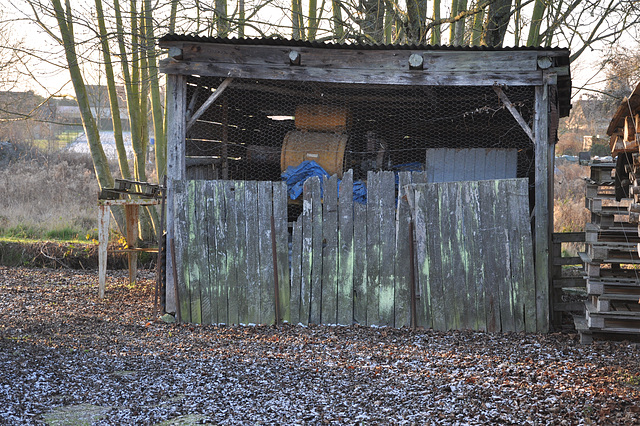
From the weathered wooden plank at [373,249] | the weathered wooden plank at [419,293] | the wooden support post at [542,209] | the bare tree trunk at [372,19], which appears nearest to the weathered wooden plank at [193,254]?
the weathered wooden plank at [373,249]

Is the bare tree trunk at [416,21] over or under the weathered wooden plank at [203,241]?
over

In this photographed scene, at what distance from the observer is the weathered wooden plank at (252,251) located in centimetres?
777

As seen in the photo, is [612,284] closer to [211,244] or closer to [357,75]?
[357,75]

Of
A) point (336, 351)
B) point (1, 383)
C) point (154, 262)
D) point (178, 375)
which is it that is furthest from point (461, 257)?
point (154, 262)

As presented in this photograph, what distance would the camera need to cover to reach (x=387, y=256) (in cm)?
761

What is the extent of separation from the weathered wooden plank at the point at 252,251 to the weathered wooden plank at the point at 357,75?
4.82 ft

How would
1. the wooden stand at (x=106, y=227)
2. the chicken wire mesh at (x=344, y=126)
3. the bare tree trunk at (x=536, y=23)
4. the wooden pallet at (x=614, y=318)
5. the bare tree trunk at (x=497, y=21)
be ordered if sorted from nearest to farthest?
1. the wooden pallet at (x=614, y=318)
2. the wooden stand at (x=106, y=227)
3. the chicken wire mesh at (x=344, y=126)
4. the bare tree trunk at (x=536, y=23)
5. the bare tree trunk at (x=497, y=21)

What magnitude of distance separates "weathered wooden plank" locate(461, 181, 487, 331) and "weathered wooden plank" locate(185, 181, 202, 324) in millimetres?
3397

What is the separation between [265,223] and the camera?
7785 millimetres

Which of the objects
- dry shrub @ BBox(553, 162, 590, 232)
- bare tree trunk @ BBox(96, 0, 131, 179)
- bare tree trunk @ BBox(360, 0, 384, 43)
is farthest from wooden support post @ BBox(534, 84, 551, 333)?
bare tree trunk @ BBox(96, 0, 131, 179)

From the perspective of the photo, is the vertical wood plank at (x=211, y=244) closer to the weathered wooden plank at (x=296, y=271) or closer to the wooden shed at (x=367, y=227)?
the wooden shed at (x=367, y=227)

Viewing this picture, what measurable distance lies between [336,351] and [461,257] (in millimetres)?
2072

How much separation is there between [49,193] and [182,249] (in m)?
13.3

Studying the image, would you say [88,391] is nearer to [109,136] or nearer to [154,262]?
[154,262]
